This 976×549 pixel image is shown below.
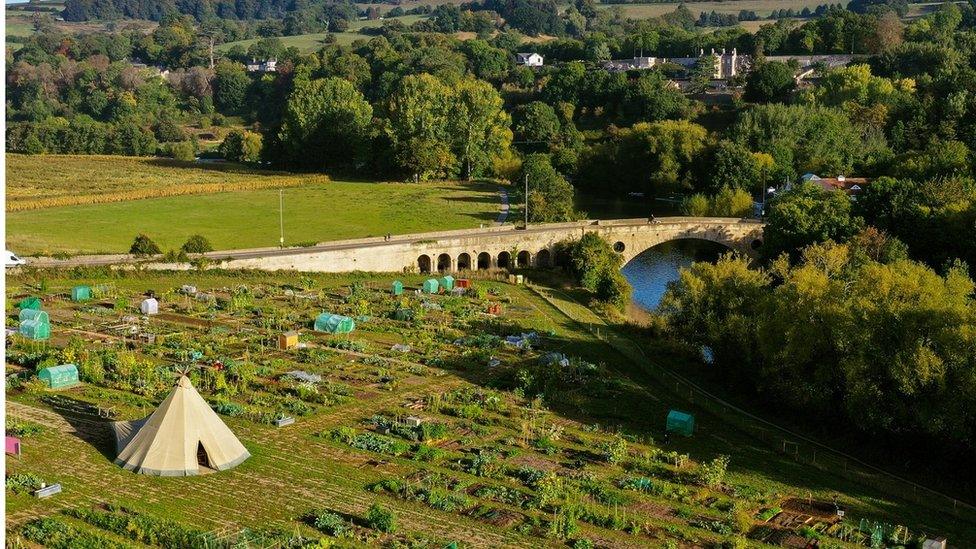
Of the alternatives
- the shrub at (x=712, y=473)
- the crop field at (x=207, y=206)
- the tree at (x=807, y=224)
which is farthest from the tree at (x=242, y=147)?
the shrub at (x=712, y=473)

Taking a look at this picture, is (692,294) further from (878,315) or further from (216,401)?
(216,401)

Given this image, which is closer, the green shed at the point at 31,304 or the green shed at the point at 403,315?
the green shed at the point at 31,304

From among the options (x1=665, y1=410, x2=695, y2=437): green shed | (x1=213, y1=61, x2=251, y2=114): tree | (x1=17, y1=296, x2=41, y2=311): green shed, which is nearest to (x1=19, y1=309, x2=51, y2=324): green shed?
(x1=17, y1=296, x2=41, y2=311): green shed

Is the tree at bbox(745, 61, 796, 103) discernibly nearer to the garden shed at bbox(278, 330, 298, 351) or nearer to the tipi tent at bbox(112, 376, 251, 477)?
the garden shed at bbox(278, 330, 298, 351)

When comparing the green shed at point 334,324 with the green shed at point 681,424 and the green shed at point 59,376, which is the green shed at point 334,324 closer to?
the green shed at point 59,376

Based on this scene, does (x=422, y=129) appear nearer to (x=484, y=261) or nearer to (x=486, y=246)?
(x=484, y=261)

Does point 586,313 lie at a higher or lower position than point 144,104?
lower

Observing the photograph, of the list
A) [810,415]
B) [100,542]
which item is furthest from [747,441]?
[100,542]
